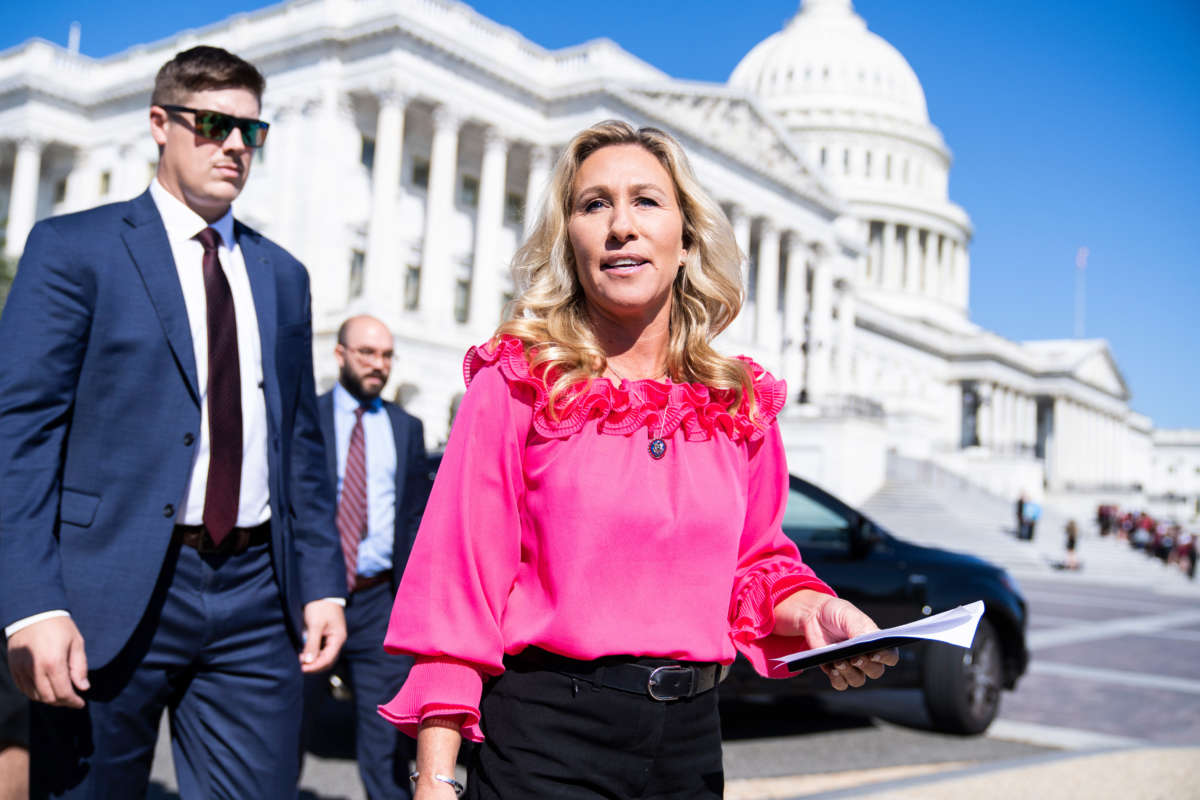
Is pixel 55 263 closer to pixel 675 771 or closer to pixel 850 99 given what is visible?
pixel 675 771

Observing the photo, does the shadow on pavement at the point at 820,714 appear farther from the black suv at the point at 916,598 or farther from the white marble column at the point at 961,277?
the white marble column at the point at 961,277

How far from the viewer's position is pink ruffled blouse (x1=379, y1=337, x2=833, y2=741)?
79.7 inches

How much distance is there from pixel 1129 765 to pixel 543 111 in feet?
127

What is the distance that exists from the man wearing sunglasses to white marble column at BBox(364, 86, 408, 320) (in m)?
33.8

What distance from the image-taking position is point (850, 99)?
317 feet

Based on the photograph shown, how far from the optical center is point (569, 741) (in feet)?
6.84

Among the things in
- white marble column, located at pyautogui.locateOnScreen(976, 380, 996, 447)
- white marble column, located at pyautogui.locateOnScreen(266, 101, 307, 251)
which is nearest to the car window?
white marble column, located at pyautogui.locateOnScreen(266, 101, 307, 251)

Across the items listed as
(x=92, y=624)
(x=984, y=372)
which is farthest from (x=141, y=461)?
(x=984, y=372)

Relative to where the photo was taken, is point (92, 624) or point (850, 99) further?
point (850, 99)

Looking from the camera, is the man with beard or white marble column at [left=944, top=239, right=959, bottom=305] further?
white marble column at [left=944, top=239, right=959, bottom=305]

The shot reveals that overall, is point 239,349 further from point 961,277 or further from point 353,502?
point 961,277

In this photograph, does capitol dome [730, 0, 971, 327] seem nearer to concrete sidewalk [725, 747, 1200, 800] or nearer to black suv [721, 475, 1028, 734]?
black suv [721, 475, 1028, 734]

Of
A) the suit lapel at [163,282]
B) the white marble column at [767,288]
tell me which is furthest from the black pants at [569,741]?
the white marble column at [767,288]

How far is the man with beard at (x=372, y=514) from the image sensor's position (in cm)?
514
